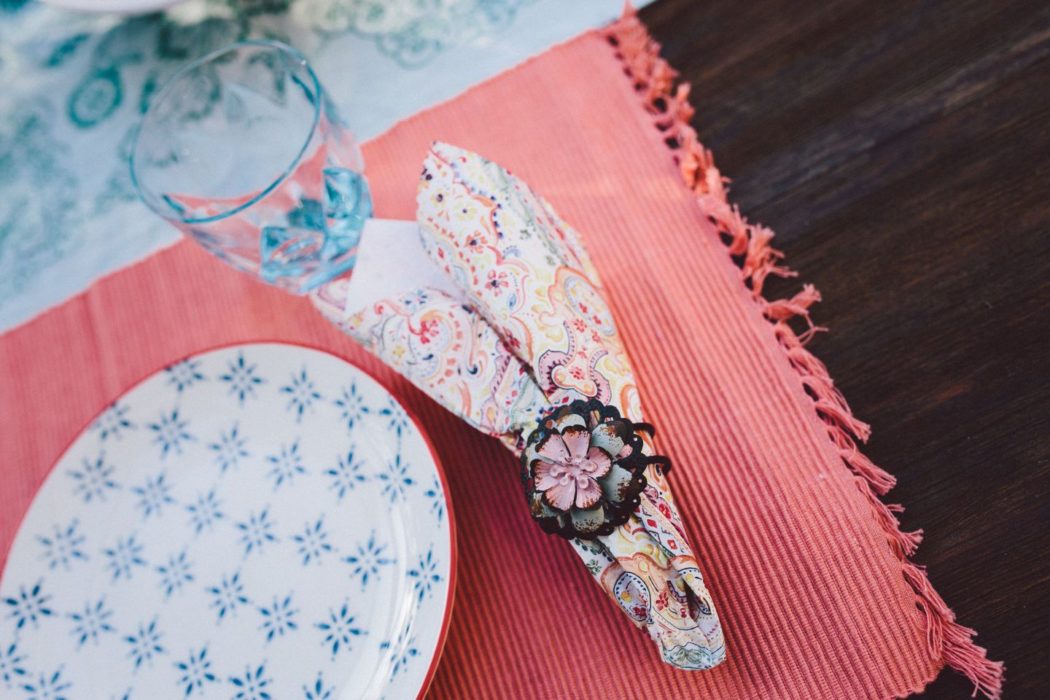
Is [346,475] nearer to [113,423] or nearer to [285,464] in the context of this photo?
[285,464]

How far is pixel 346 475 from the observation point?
0.40 m

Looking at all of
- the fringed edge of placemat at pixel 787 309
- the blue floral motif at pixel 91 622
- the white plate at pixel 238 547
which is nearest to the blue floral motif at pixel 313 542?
the white plate at pixel 238 547

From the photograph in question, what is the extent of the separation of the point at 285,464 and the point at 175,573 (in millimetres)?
83

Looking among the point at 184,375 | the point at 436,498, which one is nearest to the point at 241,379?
the point at 184,375

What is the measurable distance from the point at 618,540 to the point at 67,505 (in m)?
0.31

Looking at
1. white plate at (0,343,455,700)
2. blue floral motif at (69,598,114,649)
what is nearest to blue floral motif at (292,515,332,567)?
white plate at (0,343,455,700)

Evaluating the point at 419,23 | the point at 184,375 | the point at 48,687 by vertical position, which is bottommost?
the point at 48,687

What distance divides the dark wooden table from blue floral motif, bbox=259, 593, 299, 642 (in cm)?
32

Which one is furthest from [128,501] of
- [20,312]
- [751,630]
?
[751,630]

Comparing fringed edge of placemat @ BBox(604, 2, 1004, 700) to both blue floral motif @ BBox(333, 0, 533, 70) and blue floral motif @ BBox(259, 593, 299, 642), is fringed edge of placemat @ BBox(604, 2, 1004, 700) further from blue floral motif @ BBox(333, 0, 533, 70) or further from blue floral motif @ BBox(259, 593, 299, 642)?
blue floral motif @ BBox(259, 593, 299, 642)

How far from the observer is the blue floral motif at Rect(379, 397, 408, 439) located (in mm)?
392

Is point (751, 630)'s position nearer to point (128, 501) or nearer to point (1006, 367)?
point (1006, 367)

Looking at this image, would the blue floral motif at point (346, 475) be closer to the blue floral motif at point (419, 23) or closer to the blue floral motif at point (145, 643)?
the blue floral motif at point (145, 643)

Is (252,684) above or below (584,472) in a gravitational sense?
below
